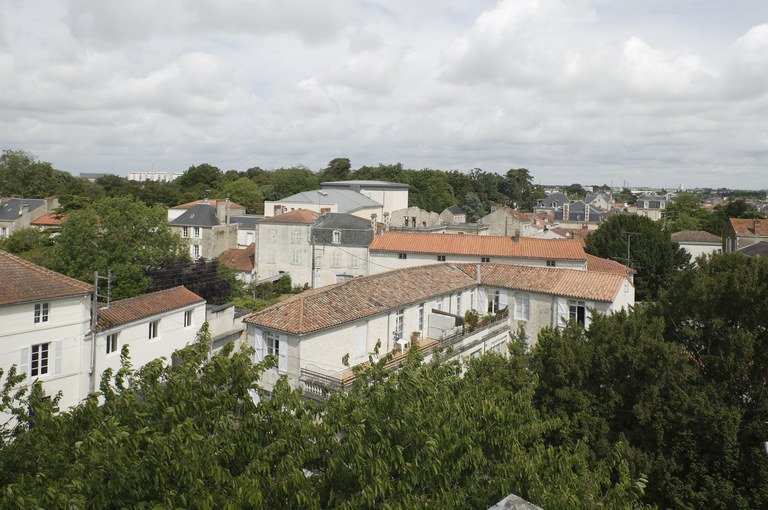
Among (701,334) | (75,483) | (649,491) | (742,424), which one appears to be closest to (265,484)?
(75,483)

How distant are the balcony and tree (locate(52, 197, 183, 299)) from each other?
2067cm

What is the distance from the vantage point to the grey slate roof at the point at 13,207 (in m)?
66.0

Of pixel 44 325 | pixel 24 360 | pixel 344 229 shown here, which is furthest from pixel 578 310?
pixel 24 360

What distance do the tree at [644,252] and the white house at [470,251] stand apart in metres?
11.8

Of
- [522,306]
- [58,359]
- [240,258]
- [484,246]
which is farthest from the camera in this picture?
[240,258]

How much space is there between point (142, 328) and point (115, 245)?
1280 centimetres

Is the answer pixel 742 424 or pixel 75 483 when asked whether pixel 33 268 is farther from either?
pixel 742 424

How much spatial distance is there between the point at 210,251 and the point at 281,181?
40.1 m

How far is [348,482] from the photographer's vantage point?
829 centimetres

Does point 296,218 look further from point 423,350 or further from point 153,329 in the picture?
point 423,350

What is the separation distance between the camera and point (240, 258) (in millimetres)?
53656

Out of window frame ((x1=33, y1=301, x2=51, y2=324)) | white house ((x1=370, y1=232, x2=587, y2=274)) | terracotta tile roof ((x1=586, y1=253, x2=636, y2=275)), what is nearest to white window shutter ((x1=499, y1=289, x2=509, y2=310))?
white house ((x1=370, y1=232, x2=587, y2=274))

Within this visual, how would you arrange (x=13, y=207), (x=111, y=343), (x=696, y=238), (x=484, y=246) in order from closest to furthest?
(x=111, y=343)
(x=484, y=246)
(x=13, y=207)
(x=696, y=238)

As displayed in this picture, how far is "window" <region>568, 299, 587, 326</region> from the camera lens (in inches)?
1135
